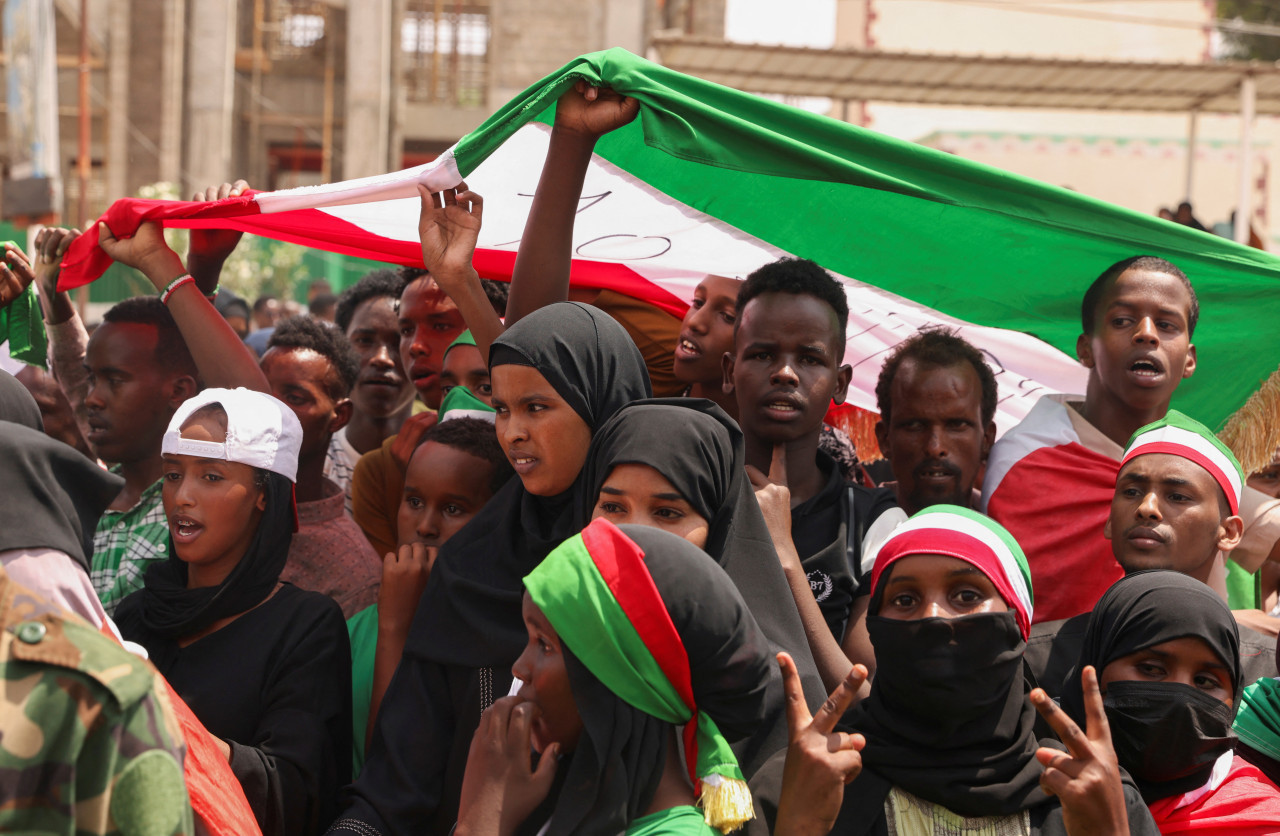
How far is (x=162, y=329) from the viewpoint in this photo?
12.9ft

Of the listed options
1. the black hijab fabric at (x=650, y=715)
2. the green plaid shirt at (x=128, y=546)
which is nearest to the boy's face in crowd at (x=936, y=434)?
the black hijab fabric at (x=650, y=715)

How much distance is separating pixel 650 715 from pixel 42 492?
101cm

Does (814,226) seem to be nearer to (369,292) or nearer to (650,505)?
(650,505)

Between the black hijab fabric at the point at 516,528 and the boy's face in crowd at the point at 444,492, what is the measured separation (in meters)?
0.42

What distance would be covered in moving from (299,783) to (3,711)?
137 centimetres

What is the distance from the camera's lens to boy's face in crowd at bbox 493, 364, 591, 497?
8.86 feet

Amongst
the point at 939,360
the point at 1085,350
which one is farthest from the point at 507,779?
the point at 1085,350

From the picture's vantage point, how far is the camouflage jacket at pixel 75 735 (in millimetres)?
1322

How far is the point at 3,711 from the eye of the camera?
4.33 feet

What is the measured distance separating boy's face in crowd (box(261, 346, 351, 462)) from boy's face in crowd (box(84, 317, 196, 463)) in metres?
0.36

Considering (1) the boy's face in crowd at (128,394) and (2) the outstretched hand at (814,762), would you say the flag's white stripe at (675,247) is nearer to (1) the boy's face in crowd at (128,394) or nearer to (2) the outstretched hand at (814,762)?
(1) the boy's face in crowd at (128,394)

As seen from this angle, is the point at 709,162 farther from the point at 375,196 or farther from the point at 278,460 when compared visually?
the point at 278,460

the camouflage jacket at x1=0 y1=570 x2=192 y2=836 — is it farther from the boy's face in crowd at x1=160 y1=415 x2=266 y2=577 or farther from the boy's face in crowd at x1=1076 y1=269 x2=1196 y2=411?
the boy's face in crowd at x1=1076 y1=269 x2=1196 y2=411

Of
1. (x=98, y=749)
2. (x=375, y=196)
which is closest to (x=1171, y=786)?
(x=98, y=749)
